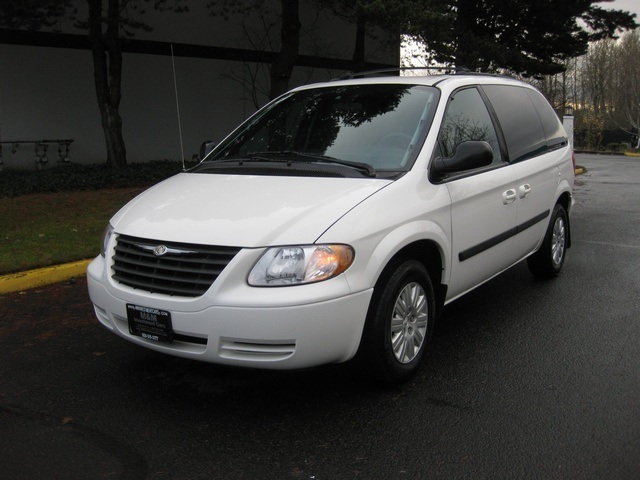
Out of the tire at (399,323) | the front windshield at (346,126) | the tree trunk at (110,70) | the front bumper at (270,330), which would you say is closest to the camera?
the front bumper at (270,330)

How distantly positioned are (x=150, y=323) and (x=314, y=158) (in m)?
1.57

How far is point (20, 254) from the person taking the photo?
6.96 meters

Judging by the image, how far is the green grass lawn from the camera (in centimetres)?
689

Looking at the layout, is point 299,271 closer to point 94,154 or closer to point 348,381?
point 348,381

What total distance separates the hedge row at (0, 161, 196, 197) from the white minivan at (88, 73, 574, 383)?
7424 millimetres

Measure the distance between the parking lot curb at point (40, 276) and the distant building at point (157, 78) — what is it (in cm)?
906

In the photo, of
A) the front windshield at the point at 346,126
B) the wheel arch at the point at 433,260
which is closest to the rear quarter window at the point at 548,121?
the front windshield at the point at 346,126

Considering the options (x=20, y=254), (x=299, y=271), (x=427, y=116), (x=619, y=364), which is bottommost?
(x=619, y=364)

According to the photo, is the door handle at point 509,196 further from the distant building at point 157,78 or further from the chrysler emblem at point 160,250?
the distant building at point 157,78

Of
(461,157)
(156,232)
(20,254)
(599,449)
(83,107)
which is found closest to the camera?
(599,449)

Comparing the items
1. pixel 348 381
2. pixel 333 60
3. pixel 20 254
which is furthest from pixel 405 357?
pixel 333 60

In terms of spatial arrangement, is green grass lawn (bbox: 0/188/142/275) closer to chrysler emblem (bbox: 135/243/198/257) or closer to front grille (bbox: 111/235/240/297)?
front grille (bbox: 111/235/240/297)

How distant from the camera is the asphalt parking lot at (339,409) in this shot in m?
3.11

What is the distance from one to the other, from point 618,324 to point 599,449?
2.11 meters
